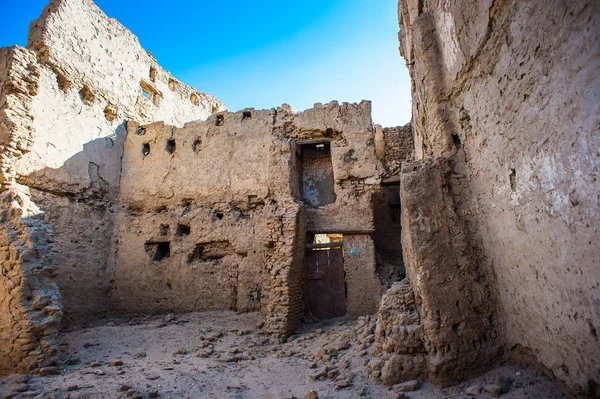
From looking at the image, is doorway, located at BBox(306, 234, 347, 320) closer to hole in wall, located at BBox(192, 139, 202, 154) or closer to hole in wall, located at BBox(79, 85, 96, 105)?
hole in wall, located at BBox(192, 139, 202, 154)

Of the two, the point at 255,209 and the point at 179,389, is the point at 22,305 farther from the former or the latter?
the point at 255,209

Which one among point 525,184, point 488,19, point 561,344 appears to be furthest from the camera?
point 488,19

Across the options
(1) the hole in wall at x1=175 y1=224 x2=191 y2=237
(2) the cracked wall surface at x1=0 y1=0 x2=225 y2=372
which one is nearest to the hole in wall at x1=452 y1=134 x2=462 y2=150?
(2) the cracked wall surface at x1=0 y1=0 x2=225 y2=372

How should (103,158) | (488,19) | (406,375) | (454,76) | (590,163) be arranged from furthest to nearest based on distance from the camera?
(103,158), (454,76), (406,375), (488,19), (590,163)

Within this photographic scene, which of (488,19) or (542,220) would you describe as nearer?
(542,220)

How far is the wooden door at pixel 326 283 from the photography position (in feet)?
27.1

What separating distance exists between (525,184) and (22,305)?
682 centimetres

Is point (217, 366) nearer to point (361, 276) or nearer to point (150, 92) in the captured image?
point (361, 276)

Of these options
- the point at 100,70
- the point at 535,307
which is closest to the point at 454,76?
the point at 535,307

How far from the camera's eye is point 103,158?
9.80 metres

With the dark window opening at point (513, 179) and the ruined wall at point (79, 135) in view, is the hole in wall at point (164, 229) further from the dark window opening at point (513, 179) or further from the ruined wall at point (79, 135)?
the dark window opening at point (513, 179)

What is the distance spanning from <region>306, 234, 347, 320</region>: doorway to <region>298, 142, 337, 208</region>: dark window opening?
149 centimetres

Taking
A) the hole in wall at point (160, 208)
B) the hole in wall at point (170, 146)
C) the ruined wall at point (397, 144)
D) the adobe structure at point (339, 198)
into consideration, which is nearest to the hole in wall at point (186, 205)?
the adobe structure at point (339, 198)

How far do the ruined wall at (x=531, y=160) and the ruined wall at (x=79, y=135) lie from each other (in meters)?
8.15
